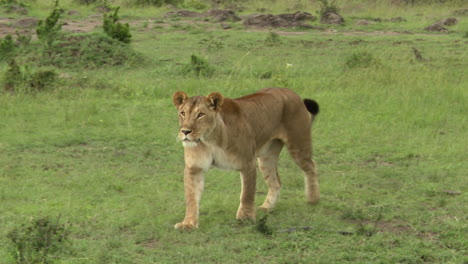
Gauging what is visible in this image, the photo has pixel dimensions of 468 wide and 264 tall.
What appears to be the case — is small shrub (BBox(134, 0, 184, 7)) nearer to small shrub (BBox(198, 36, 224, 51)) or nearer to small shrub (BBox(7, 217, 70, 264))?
small shrub (BBox(198, 36, 224, 51))

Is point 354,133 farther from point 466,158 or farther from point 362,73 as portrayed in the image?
point 362,73

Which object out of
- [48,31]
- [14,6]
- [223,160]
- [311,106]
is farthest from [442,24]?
[223,160]

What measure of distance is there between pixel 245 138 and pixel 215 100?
363 mm

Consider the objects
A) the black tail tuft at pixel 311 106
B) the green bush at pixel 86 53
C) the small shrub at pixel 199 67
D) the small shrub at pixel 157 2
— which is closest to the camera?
the black tail tuft at pixel 311 106

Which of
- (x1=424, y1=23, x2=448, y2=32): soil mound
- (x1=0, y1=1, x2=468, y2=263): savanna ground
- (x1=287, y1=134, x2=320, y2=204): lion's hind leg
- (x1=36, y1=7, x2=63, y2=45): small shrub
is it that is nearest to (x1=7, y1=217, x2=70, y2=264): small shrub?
(x1=0, y1=1, x2=468, y2=263): savanna ground

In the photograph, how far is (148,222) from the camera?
5.05 m

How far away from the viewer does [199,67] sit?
1014cm

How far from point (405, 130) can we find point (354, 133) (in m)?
0.51

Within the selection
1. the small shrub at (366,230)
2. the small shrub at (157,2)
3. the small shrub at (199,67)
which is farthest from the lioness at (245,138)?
the small shrub at (157,2)

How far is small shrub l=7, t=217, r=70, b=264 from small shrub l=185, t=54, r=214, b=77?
574 cm

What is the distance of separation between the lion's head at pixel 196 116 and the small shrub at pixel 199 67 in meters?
5.31

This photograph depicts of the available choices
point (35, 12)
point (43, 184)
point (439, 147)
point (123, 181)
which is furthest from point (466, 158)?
point (35, 12)

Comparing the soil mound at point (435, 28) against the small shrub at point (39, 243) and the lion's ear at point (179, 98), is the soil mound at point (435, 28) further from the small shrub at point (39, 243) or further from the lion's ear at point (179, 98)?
the small shrub at point (39, 243)

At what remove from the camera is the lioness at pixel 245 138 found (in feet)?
15.4
